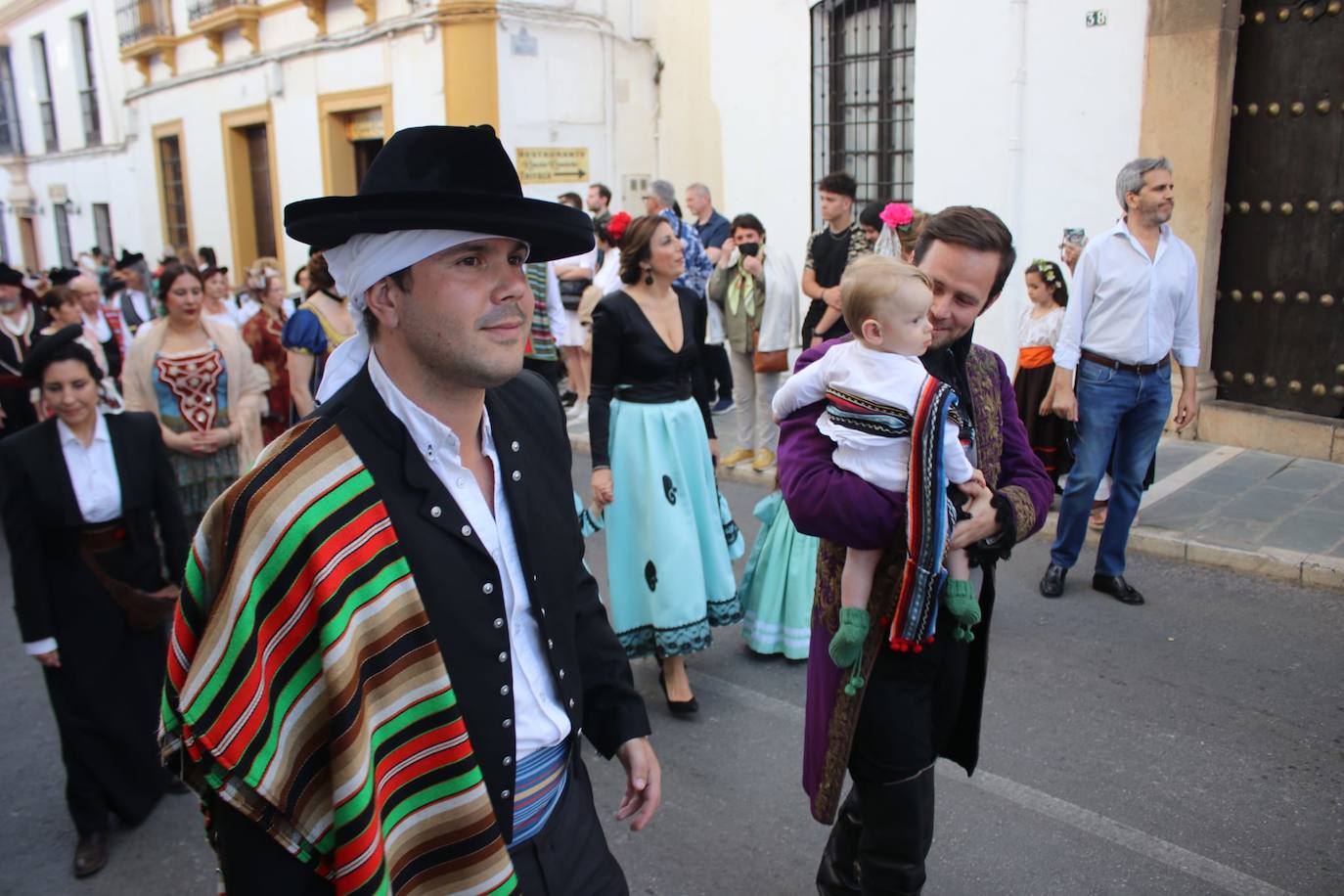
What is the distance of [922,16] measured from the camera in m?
10.1

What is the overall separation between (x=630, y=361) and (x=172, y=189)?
68.6 ft

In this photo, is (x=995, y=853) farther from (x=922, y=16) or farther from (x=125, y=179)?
(x=125, y=179)

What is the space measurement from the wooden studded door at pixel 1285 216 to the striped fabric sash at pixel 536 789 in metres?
7.67

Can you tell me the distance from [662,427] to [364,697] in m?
3.18

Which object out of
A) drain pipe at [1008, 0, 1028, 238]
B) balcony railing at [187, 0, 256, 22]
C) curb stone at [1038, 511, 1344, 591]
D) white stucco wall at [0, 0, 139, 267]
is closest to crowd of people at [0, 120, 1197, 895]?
curb stone at [1038, 511, 1344, 591]

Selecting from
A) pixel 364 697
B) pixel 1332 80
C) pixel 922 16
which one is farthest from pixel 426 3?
pixel 364 697

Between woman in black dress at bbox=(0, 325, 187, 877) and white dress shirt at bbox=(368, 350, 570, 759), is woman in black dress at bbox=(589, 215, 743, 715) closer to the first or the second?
woman in black dress at bbox=(0, 325, 187, 877)

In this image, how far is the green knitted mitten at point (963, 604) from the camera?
2559 millimetres

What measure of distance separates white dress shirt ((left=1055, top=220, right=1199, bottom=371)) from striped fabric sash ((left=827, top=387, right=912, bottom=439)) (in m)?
3.58

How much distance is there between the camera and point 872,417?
2.52 meters

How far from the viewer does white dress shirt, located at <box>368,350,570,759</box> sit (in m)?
1.92

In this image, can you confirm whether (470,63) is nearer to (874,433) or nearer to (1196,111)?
(1196,111)

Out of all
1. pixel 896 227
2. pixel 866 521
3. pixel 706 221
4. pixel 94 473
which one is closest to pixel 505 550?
pixel 866 521

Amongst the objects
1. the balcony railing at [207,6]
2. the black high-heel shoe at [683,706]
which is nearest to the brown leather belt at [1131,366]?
the black high-heel shoe at [683,706]
